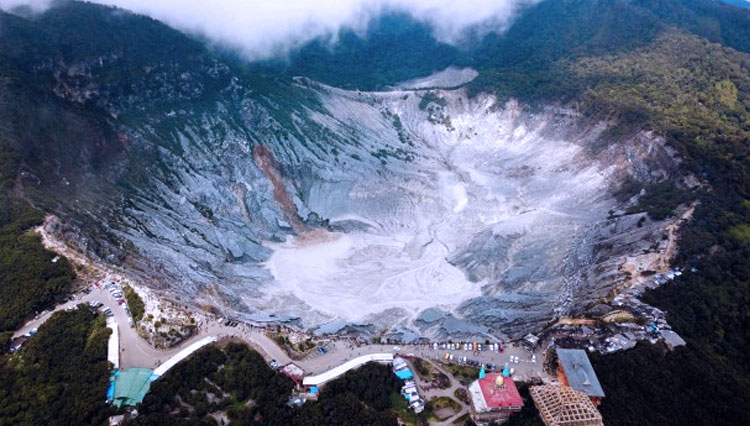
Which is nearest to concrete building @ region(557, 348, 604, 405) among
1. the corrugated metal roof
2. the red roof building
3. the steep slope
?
the corrugated metal roof

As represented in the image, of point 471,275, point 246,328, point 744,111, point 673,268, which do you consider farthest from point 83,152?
point 744,111

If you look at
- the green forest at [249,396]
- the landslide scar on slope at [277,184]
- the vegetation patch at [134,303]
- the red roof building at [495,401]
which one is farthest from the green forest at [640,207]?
the landslide scar on slope at [277,184]

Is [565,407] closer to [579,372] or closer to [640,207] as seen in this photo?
[579,372]

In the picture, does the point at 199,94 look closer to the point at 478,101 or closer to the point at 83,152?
the point at 83,152

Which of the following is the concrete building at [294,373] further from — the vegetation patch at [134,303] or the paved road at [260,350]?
the vegetation patch at [134,303]

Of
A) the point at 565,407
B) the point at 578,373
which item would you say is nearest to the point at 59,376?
the point at 565,407

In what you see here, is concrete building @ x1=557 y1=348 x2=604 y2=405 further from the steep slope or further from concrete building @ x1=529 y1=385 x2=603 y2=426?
the steep slope
